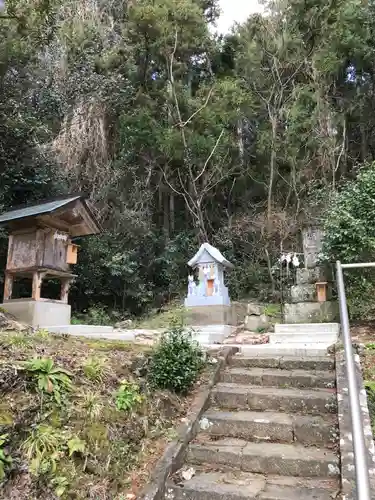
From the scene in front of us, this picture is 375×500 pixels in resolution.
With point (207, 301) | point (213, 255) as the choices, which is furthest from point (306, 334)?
point (213, 255)

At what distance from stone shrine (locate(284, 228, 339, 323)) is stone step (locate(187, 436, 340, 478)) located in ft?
23.4

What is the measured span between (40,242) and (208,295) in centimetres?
465

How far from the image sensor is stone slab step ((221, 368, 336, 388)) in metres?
4.52

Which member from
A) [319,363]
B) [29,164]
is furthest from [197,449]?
[29,164]

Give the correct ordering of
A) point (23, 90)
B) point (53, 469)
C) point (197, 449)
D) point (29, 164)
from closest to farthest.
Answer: point (53, 469) → point (197, 449) → point (29, 164) → point (23, 90)

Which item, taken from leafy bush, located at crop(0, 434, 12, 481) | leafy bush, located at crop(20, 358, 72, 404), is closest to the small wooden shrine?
leafy bush, located at crop(20, 358, 72, 404)

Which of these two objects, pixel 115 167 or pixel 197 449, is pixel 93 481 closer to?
pixel 197 449

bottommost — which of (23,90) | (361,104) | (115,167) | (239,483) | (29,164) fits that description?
(239,483)

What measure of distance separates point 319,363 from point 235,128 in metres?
13.5

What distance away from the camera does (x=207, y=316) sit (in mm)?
10688

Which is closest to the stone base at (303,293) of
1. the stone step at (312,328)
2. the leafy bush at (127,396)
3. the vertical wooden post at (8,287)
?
the stone step at (312,328)

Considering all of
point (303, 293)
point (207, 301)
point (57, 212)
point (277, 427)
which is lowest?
point (277, 427)

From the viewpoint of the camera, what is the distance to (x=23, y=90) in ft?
42.5

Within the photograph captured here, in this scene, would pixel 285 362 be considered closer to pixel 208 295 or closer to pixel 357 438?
pixel 357 438
